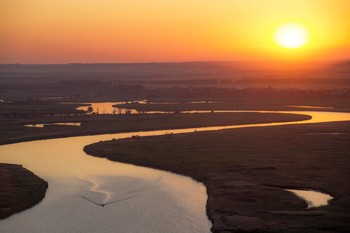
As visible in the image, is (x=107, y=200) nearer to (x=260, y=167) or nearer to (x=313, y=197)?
(x=313, y=197)

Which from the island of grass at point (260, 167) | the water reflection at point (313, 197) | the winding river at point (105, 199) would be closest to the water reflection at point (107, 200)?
the winding river at point (105, 199)

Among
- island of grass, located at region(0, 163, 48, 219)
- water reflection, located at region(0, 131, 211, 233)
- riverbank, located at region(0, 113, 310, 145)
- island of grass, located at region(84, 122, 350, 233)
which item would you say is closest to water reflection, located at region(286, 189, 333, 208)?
island of grass, located at region(84, 122, 350, 233)

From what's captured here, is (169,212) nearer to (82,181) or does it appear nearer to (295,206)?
(295,206)

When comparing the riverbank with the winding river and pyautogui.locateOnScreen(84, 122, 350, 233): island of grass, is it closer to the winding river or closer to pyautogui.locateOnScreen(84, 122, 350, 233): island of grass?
pyautogui.locateOnScreen(84, 122, 350, 233): island of grass

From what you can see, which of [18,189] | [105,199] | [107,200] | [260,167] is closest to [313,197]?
[260,167]

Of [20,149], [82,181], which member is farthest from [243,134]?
[82,181]

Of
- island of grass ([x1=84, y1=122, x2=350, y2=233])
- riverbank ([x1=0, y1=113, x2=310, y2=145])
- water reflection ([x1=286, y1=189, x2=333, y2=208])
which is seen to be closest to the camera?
island of grass ([x1=84, y1=122, x2=350, y2=233])
